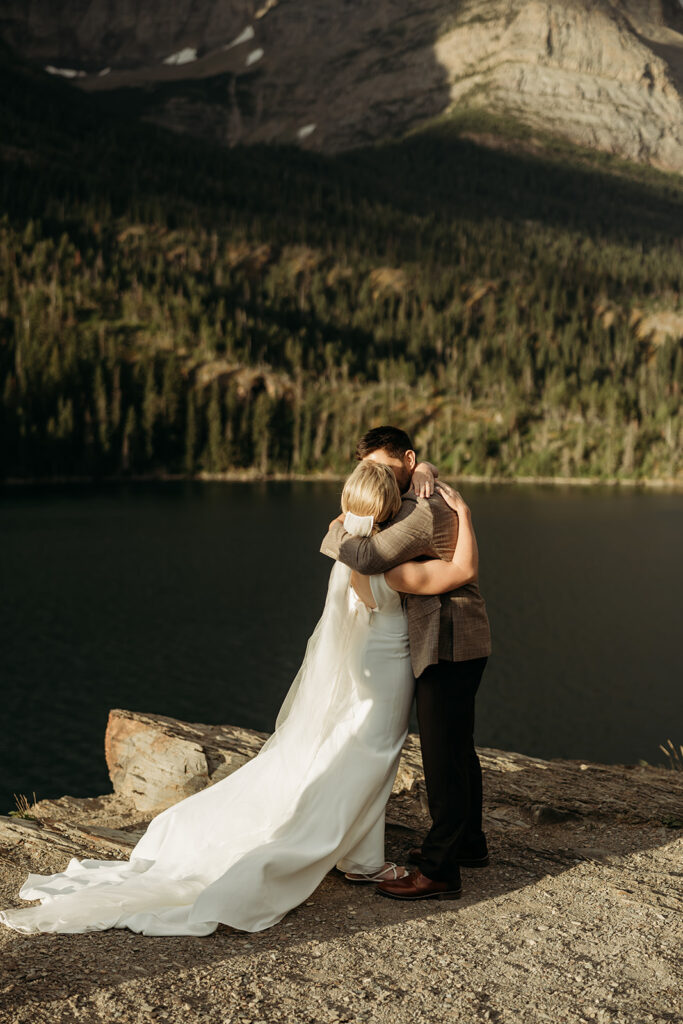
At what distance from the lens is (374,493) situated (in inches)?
228

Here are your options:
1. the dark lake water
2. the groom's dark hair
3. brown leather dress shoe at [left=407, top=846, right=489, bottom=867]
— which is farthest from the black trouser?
the dark lake water

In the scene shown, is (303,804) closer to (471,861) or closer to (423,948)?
(423,948)

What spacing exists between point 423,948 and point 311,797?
3.98 ft

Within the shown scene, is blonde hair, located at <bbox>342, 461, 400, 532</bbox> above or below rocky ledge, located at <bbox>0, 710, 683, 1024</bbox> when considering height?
above

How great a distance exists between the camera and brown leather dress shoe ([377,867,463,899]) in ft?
19.4

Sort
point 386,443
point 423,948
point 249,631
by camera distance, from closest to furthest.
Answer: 1. point 423,948
2. point 386,443
3. point 249,631

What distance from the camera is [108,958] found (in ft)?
16.2

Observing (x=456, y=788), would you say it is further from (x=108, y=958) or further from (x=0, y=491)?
(x=0, y=491)

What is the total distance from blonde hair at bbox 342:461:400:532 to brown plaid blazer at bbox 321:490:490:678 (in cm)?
11

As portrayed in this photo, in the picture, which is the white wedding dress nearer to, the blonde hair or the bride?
the bride

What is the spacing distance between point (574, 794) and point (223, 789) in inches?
155

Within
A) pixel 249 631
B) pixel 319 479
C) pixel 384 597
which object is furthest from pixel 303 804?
pixel 319 479

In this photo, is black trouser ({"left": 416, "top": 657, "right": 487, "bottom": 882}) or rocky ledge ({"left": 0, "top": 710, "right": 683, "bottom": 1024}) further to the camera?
black trouser ({"left": 416, "top": 657, "right": 487, "bottom": 882})

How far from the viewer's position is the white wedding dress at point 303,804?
569 cm
